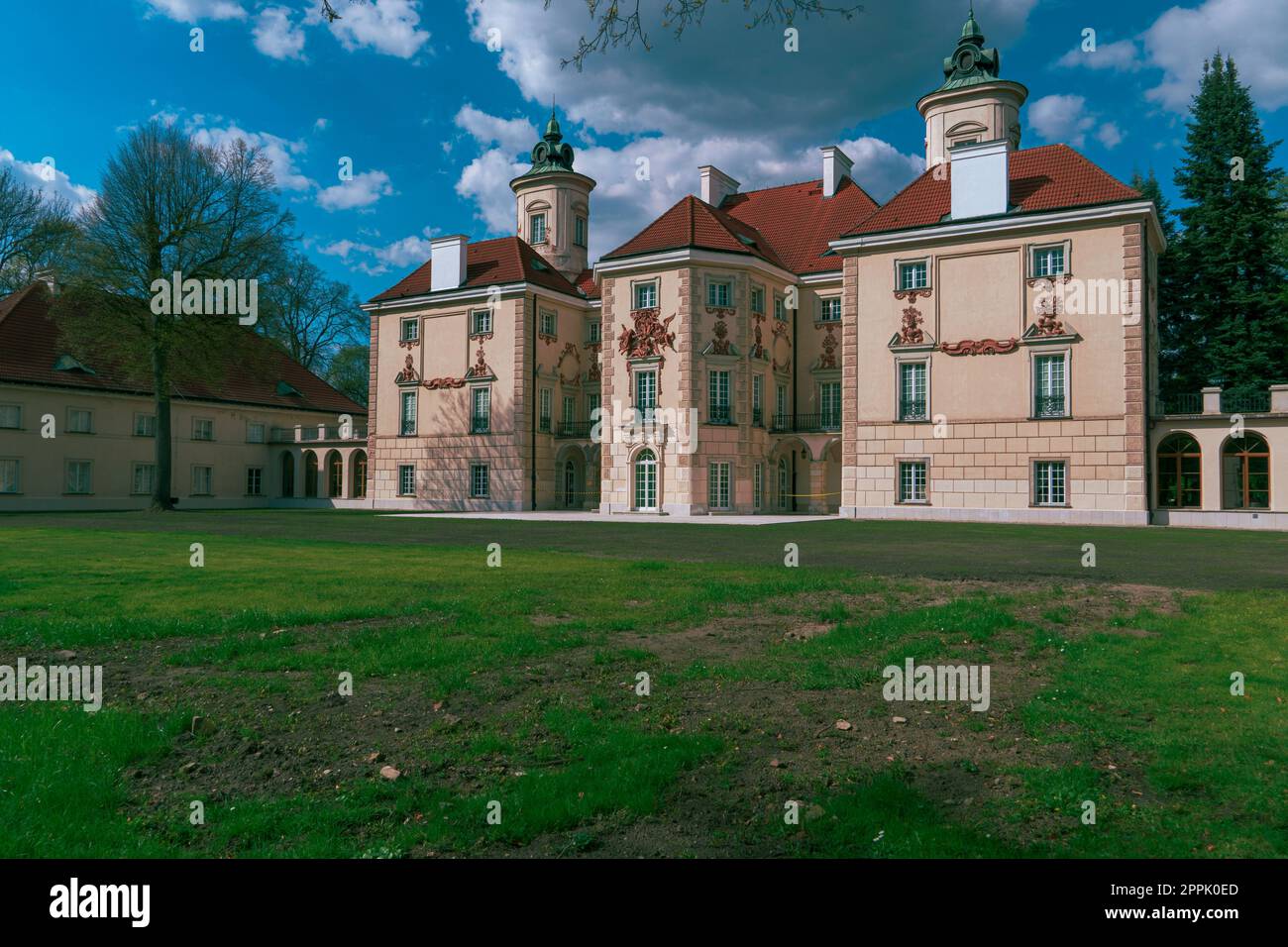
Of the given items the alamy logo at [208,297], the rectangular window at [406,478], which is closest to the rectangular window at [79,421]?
the alamy logo at [208,297]

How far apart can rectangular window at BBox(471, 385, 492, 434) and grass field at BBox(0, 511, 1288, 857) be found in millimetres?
35265

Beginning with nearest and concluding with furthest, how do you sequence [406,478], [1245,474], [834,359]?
1. [1245,474]
2. [834,359]
3. [406,478]

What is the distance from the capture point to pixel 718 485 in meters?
40.9

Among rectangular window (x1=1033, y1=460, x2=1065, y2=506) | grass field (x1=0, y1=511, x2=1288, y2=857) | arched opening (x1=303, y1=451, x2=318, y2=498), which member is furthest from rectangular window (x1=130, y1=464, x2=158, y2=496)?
rectangular window (x1=1033, y1=460, x2=1065, y2=506)

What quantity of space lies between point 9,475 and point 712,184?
39.1 meters

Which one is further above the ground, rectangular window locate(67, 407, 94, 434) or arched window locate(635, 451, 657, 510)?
rectangular window locate(67, 407, 94, 434)

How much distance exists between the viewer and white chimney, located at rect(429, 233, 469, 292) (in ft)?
160

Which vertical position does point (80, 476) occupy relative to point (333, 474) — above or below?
below

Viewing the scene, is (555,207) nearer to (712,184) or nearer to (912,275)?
(712,184)

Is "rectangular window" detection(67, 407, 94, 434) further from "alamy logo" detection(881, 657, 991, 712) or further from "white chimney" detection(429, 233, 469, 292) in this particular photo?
"alamy logo" detection(881, 657, 991, 712)

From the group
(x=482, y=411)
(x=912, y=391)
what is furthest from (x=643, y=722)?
(x=482, y=411)

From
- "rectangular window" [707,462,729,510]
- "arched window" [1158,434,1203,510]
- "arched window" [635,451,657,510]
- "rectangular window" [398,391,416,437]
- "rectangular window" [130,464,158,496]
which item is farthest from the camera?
"rectangular window" [398,391,416,437]

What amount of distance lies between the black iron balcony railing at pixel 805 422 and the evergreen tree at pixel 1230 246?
58.2 feet
